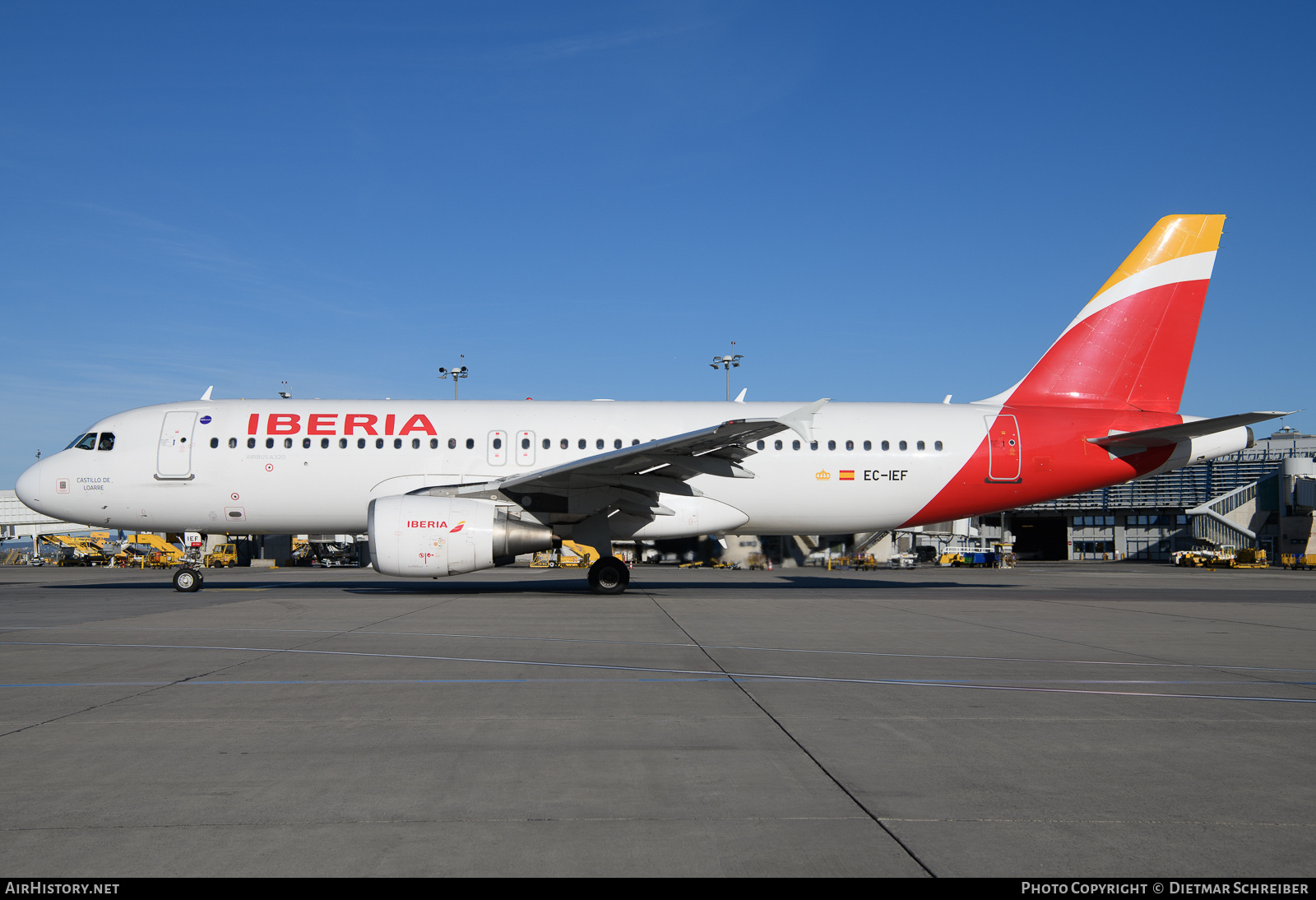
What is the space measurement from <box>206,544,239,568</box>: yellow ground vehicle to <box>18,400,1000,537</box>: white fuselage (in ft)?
103

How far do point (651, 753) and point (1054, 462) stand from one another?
15.7m

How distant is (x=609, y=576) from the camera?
16.7m

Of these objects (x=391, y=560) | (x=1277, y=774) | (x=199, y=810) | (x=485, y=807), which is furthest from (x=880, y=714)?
(x=391, y=560)

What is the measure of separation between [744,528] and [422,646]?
10.1m

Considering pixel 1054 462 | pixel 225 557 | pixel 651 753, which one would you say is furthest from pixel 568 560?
pixel 651 753

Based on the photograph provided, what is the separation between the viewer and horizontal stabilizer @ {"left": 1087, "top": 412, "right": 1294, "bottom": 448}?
15.8 m

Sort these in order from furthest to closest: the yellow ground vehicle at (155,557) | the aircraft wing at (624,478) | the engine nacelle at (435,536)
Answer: the yellow ground vehicle at (155,557) → the aircraft wing at (624,478) → the engine nacelle at (435,536)

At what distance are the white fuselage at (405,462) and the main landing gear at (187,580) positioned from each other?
845mm

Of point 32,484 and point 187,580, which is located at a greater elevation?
point 32,484

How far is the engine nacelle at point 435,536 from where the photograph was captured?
14.8 m

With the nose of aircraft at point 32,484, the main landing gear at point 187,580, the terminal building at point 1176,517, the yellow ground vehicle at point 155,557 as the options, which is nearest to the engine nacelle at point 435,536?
the main landing gear at point 187,580

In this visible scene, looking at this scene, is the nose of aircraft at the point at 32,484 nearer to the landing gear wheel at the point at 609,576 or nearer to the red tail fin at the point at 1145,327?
the landing gear wheel at the point at 609,576

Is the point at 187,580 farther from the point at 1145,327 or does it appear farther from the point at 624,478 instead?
the point at 1145,327
